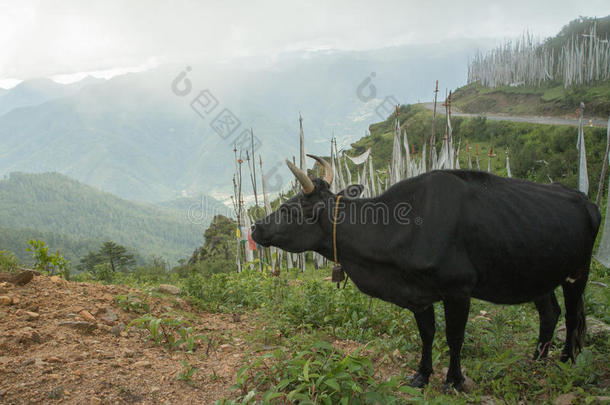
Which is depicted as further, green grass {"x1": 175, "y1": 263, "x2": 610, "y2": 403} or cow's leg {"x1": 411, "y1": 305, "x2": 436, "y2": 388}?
cow's leg {"x1": 411, "y1": 305, "x2": 436, "y2": 388}

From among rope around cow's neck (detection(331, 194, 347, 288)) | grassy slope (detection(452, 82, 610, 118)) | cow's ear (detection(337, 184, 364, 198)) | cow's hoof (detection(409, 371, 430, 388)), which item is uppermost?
A: grassy slope (detection(452, 82, 610, 118))

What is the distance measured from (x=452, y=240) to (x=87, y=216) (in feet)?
416

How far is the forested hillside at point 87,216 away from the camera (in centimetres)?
10444

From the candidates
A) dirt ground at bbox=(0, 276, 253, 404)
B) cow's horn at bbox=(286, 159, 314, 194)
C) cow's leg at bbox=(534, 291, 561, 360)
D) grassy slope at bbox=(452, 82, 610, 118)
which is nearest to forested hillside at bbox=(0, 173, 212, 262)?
grassy slope at bbox=(452, 82, 610, 118)

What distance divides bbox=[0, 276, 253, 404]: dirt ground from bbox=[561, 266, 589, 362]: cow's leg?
3.02 m

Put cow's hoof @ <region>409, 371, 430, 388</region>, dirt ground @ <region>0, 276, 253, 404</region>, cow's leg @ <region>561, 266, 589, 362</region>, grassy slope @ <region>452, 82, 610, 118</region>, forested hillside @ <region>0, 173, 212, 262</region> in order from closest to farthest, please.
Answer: dirt ground @ <region>0, 276, 253, 404</region>, cow's hoof @ <region>409, 371, 430, 388</region>, cow's leg @ <region>561, 266, 589, 362</region>, grassy slope @ <region>452, 82, 610, 118</region>, forested hillside @ <region>0, 173, 212, 262</region>

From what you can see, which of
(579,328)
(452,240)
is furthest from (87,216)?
(579,328)

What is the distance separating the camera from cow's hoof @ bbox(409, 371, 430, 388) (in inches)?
139

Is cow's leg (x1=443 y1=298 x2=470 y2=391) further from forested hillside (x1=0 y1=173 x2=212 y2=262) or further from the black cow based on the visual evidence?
forested hillside (x1=0 y1=173 x2=212 y2=262)

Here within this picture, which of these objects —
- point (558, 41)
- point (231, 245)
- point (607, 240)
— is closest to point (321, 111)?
point (558, 41)

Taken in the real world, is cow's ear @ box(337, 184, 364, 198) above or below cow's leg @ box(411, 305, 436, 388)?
above

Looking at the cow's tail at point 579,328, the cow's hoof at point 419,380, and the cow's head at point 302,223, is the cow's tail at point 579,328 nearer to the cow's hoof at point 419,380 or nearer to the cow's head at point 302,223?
the cow's hoof at point 419,380

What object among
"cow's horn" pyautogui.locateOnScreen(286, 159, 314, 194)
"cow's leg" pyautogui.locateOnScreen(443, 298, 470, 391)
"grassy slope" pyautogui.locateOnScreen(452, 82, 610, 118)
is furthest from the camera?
"grassy slope" pyautogui.locateOnScreen(452, 82, 610, 118)

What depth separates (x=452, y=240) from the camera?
10.6 ft
